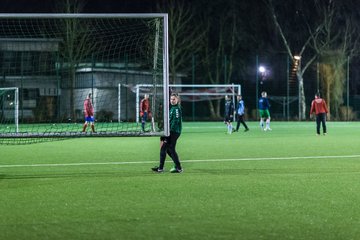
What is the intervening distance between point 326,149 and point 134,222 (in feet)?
42.2

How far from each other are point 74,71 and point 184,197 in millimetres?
23041

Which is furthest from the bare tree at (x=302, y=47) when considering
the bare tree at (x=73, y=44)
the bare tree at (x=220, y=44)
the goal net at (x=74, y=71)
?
the goal net at (x=74, y=71)

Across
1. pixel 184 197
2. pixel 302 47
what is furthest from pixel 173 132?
pixel 302 47

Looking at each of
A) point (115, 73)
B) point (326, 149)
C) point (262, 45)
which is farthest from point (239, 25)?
point (326, 149)

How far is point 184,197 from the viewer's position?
32.0ft

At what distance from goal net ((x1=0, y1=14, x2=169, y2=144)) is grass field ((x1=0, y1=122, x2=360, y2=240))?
3.20ft

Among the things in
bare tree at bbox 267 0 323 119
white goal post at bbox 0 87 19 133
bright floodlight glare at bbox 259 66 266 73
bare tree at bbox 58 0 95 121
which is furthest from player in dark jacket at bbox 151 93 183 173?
bare tree at bbox 267 0 323 119

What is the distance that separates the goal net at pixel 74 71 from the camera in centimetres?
1293

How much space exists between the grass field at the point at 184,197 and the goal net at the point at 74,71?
3.20 ft

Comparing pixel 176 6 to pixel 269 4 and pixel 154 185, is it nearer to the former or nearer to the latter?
pixel 269 4

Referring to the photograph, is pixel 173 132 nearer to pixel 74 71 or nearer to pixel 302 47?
pixel 74 71

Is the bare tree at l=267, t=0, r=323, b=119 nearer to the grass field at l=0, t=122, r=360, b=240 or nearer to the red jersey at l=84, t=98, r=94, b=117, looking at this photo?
the red jersey at l=84, t=98, r=94, b=117

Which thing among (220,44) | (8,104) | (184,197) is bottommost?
(184,197)

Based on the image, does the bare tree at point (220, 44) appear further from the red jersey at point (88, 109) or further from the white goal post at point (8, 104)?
the red jersey at point (88, 109)
